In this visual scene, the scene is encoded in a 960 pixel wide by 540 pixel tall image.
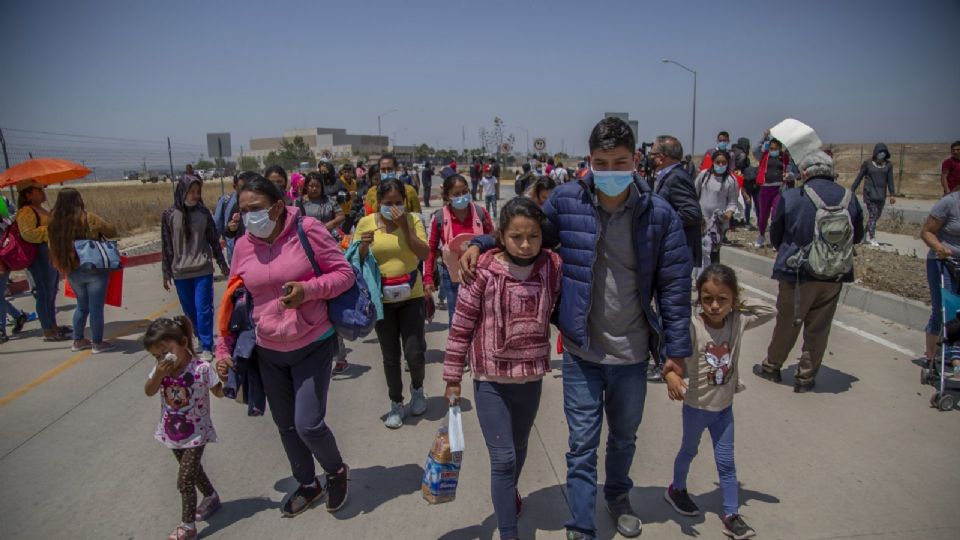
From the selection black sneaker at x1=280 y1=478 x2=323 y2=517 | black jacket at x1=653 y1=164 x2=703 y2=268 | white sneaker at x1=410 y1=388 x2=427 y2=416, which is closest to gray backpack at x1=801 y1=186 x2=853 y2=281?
black jacket at x1=653 y1=164 x2=703 y2=268

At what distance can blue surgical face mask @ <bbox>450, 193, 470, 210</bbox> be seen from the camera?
5.21 metres

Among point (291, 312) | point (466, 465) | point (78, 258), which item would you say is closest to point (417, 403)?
point (466, 465)

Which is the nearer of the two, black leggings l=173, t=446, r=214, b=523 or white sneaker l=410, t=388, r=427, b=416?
black leggings l=173, t=446, r=214, b=523

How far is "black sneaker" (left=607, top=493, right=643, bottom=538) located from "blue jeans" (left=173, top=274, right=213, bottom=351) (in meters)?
4.74

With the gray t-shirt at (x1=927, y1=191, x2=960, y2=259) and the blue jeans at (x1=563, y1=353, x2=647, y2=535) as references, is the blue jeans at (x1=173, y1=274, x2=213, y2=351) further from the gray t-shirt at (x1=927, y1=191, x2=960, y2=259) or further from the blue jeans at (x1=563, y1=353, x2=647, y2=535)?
the gray t-shirt at (x1=927, y1=191, x2=960, y2=259)

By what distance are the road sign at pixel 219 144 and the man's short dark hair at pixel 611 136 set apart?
64.0ft

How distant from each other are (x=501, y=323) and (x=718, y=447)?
1.46 m

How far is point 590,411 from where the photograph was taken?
295 centimetres

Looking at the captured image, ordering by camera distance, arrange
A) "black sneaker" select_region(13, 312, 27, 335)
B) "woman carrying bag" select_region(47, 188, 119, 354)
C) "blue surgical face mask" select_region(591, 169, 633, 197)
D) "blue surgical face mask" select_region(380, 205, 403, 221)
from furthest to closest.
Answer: "black sneaker" select_region(13, 312, 27, 335) → "woman carrying bag" select_region(47, 188, 119, 354) → "blue surgical face mask" select_region(380, 205, 403, 221) → "blue surgical face mask" select_region(591, 169, 633, 197)

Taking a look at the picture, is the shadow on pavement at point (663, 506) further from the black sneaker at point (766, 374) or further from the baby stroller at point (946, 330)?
the baby stroller at point (946, 330)

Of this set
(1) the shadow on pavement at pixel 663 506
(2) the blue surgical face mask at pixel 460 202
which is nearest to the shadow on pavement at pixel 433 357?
(2) the blue surgical face mask at pixel 460 202

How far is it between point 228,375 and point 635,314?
224 cm

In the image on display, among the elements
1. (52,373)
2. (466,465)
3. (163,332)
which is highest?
(163,332)

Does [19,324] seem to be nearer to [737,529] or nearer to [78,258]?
[78,258]
